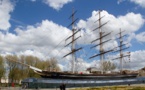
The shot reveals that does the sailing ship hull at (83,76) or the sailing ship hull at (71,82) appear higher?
the sailing ship hull at (83,76)

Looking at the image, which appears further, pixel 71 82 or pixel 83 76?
pixel 83 76

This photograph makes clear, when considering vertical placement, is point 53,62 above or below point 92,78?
above

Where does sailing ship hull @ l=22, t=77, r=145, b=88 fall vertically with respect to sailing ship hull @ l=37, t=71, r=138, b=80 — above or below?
below

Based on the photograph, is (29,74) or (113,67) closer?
(29,74)

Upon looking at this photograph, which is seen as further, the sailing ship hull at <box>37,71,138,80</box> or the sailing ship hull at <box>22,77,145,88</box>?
the sailing ship hull at <box>37,71,138,80</box>

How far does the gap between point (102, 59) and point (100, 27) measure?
41.0ft

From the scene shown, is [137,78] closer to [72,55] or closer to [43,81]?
[72,55]

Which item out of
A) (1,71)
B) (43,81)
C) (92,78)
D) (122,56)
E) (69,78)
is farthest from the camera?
(122,56)

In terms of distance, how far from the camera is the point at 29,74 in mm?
87875

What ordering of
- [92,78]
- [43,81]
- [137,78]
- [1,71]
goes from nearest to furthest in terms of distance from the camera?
[43,81] < [92,78] < [1,71] < [137,78]

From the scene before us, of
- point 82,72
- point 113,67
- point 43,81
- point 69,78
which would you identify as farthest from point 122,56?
point 43,81

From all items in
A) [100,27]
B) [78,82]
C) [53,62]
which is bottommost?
[78,82]

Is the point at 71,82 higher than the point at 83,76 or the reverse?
the reverse

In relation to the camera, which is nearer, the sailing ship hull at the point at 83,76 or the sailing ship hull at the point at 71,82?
the sailing ship hull at the point at 71,82
